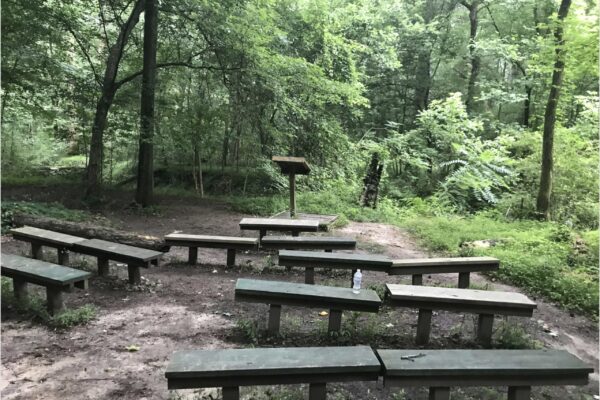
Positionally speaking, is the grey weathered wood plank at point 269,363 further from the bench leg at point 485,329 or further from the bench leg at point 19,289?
the bench leg at point 19,289

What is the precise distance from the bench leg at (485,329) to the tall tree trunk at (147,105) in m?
9.14

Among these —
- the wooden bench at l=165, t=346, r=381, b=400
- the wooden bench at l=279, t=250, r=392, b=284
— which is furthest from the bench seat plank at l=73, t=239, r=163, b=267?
the wooden bench at l=165, t=346, r=381, b=400

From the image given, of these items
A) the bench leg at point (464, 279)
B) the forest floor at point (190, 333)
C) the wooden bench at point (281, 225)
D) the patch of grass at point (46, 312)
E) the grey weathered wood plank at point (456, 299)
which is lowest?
the forest floor at point (190, 333)

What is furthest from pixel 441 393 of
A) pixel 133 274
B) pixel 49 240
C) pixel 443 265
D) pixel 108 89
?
pixel 108 89

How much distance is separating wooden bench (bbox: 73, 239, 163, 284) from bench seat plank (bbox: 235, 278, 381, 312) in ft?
5.93

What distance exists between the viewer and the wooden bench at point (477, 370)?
274cm

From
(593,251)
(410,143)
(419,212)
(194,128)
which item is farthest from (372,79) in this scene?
(593,251)

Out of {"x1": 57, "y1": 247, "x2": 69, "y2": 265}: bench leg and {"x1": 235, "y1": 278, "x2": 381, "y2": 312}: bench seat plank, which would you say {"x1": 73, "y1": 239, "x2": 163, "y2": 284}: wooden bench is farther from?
{"x1": 235, "y1": 278, "x2": 381, "y2": 312}: bench seat plank

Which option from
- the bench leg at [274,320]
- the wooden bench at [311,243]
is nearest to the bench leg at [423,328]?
the bench leg at [274,320]

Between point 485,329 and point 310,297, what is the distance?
1.78 metres

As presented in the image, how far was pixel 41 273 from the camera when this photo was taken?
13.8 feet

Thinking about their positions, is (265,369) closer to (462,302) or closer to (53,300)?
(462,302)

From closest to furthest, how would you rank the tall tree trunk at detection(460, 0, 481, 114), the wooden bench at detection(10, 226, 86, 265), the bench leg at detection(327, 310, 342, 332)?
the bench leg at detection(327, 310, 342, 332)
the wooden bench at detection(10, 226, 86, 265)
the tall tree trunk at detection(460, 0, 481, 114)

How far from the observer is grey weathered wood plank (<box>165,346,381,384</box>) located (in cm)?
259
